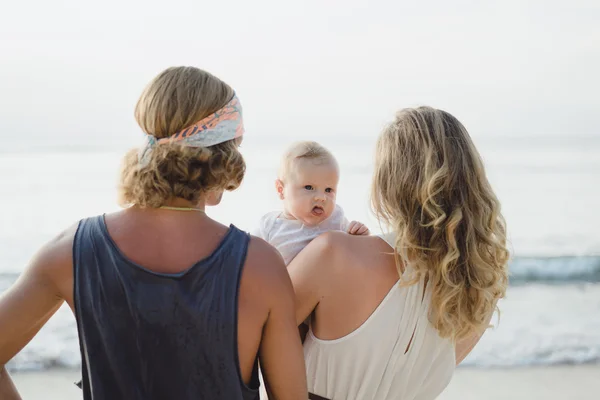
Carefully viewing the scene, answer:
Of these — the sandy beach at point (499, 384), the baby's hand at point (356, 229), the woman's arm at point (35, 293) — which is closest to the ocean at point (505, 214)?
the sandy beach at point (499, 384)

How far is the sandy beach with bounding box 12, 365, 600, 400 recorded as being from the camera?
218 inches

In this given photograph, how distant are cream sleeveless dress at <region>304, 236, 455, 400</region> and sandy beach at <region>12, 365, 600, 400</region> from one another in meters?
3.14

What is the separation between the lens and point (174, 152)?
193 centimetres

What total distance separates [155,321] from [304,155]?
4.09 ft

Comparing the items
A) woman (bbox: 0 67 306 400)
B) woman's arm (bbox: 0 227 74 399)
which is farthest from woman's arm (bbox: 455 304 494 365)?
woman's arm (bbox: 0 227 74 399)

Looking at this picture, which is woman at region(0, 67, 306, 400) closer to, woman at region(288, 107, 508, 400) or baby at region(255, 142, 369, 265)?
woman at region(288, 107, 508, 400)

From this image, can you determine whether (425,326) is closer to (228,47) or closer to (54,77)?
(228,47)

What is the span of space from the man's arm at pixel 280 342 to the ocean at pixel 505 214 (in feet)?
3.71

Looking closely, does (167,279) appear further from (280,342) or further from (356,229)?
(356,229)

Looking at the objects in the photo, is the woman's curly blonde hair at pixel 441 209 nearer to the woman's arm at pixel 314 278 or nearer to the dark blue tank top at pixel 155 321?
the woman's arm at pixel 314 278

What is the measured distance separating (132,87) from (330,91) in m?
5.16

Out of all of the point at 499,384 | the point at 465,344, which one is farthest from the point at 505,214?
the point at 465,344

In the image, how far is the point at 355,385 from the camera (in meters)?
2.43

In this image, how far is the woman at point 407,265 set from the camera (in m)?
2.31
